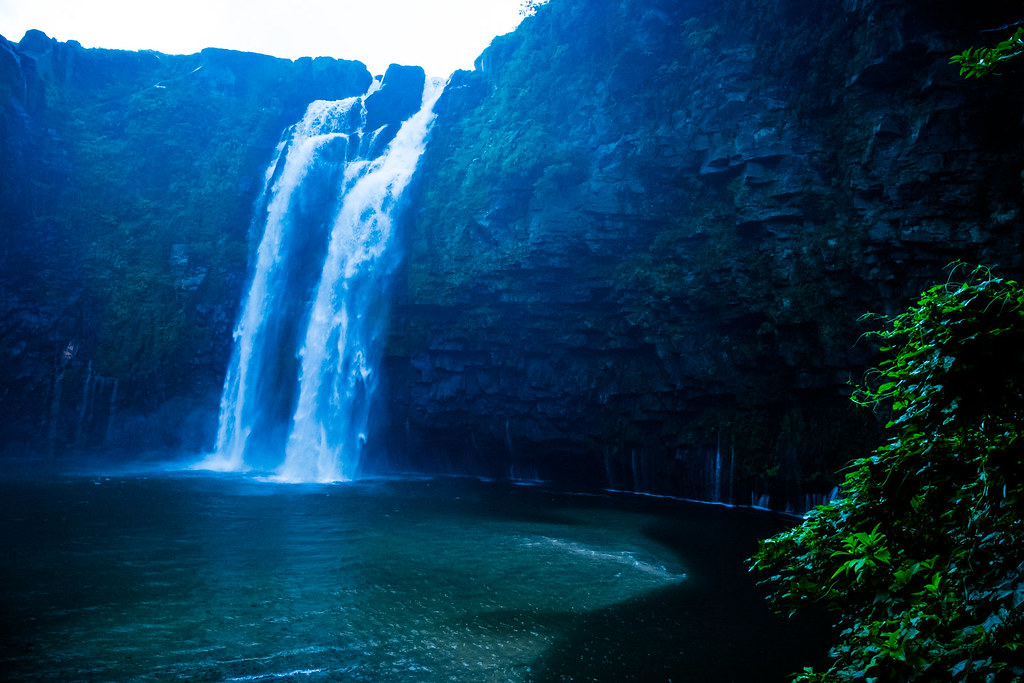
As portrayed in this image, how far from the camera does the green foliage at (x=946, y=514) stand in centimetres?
280

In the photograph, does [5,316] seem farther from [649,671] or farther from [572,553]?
[649,671]

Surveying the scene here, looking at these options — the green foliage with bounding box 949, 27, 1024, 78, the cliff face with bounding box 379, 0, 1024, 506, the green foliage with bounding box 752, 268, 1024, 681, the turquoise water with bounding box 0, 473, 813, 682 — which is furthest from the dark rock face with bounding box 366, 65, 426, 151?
the green foliage with bounding box 752, 268, 1024, 681

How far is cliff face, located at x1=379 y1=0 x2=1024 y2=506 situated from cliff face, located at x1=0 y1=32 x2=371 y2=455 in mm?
11701

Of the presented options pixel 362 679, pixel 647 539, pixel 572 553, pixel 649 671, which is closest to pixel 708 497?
pixel 647 539

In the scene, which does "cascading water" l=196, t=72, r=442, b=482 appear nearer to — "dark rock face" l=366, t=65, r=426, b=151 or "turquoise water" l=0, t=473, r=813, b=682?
"dark rock face" l=366, t=65, r=426, b=151

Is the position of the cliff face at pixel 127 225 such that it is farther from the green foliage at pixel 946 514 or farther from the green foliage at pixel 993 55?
the green foliage at pixel 993 55

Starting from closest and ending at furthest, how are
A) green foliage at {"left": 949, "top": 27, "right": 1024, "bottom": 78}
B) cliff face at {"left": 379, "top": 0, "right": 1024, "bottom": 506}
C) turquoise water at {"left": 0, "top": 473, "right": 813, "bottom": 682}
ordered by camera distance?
green foliage at {"left": 949, "top": 27, "right": 1024, "bottom": 78}
turquoise water at {"left": 0, "top": 473, "right": 813, "bottom": 682}
cliff face at {"left": 379, "top": 0, "right": 1024, "bottom": 506}

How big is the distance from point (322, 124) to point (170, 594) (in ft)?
102

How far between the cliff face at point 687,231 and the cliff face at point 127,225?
1170cm

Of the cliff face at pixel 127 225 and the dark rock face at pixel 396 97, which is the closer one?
the cliff face at pixel 127 225

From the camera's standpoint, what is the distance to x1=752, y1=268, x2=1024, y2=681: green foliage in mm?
2799

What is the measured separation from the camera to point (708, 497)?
22781 mm

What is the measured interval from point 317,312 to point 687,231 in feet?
58.2

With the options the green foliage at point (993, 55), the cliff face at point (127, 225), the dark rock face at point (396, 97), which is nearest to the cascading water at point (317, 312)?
the dark rock face at point (396, 97)
